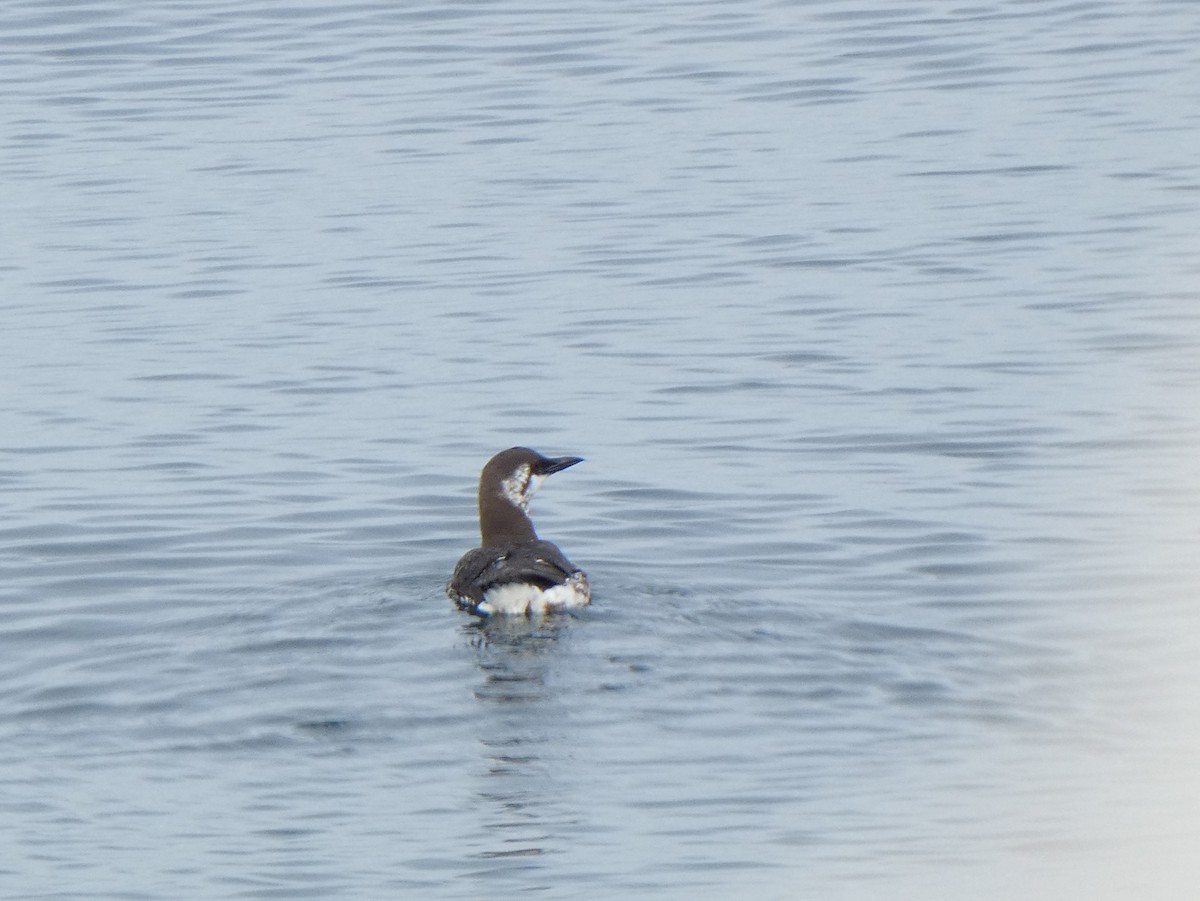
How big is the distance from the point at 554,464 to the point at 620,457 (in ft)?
4.58

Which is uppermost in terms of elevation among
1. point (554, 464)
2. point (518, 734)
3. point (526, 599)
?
point (554, 464)

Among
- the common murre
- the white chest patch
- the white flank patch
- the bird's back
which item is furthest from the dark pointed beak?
the white chest patch

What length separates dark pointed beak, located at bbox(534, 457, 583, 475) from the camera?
14.1m

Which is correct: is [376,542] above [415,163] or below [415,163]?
below

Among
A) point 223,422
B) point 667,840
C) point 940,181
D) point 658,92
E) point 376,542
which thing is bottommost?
point 667,840

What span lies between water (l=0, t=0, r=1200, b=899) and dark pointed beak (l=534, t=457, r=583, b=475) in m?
0.43

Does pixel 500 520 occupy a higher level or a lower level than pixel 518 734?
higher

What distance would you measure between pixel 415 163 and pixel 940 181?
5.17 meters

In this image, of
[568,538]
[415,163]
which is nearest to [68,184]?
[415,163]

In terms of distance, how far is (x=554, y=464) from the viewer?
14.2 meters

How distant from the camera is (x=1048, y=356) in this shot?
1714cm

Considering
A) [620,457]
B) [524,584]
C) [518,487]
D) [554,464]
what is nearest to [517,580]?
[524,584]

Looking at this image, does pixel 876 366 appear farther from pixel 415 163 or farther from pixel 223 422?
pixel 415 163

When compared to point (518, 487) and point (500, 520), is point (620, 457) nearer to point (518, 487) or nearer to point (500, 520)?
point (518, 487)
